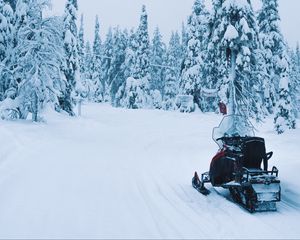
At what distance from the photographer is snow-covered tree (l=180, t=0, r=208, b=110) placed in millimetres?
40062

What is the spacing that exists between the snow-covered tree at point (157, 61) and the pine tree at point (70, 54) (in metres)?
32.7

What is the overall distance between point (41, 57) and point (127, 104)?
94.8 ft

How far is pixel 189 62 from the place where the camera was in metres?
41.2

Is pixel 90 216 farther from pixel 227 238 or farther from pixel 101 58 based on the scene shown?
pixel 101 58

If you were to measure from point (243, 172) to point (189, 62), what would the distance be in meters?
33.9

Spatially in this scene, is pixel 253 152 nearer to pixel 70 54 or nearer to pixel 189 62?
pixel 70 54

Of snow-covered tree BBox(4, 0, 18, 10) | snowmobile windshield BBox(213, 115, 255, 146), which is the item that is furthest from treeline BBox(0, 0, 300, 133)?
snowmobile windshield BBox(213, 115, 255, 146)

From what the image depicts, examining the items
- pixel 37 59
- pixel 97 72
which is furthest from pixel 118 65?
pixel 37 59

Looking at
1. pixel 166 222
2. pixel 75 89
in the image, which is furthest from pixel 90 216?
pixel 75 89

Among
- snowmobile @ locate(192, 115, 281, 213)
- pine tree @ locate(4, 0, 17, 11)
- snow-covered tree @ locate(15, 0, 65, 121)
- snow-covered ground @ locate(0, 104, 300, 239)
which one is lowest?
snow-covered ground @ locate(0, 104, 300, 239)

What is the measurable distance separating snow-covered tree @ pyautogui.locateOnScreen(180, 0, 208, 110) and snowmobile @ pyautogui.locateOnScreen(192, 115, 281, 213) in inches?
1184

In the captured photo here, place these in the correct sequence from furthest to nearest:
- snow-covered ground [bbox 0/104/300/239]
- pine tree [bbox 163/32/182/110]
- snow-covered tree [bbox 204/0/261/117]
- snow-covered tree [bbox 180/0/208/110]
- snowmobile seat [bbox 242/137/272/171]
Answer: pine tree [bbox 163/32/182/110] → snow-covered tree [bbox 180/0/208/110] → snow-covered tree [bbox 204/0/261/117] → snowmobile seat [bbox 242/137/272/171] → snow-covered ground [bbox 0/104/300/239]

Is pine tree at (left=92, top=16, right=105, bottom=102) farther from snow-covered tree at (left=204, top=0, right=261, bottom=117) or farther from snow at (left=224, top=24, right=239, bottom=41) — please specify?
snow at (left=224, top=24, right=239, bottom=41)

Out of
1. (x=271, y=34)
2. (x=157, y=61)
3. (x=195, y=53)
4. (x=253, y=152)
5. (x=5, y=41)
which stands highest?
(x=157, y=61)
